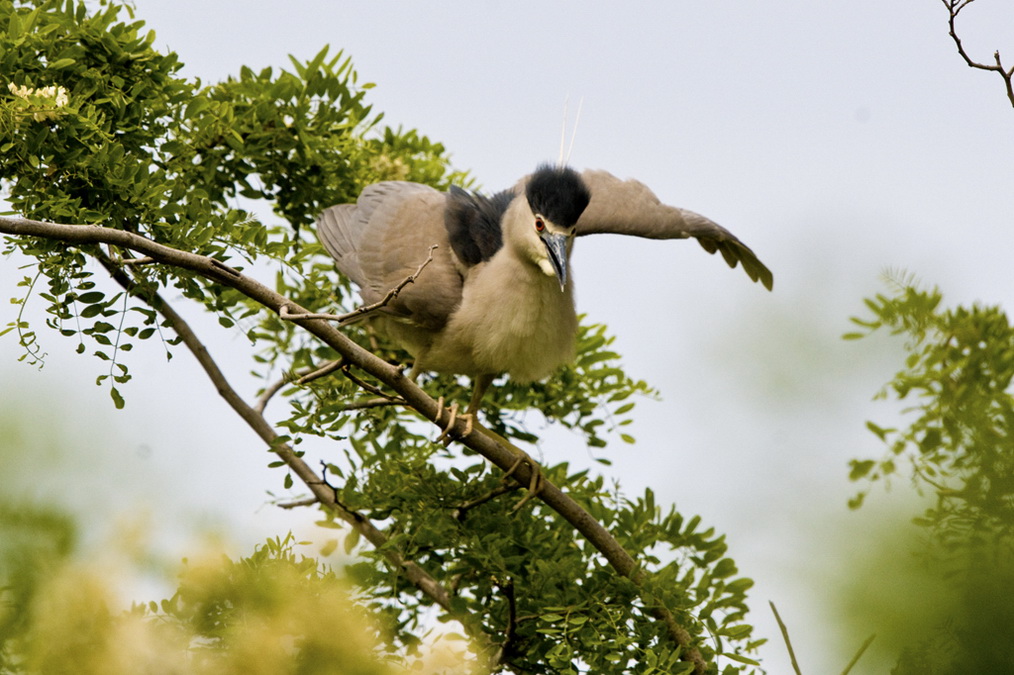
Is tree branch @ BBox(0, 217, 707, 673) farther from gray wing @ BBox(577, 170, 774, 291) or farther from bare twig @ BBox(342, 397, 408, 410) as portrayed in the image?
gray wing @ BBox(577, 170, 774, 291)

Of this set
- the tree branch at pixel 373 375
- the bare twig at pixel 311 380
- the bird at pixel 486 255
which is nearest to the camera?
the tree branch at pixel 373 375

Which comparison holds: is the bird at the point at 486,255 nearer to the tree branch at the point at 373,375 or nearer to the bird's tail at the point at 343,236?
the bird's tail at the point at 343,236

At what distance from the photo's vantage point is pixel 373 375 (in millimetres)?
2180

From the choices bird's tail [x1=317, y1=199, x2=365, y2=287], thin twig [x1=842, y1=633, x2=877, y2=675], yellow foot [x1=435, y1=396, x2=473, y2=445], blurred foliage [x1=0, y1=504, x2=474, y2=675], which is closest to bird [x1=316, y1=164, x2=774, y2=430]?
bird's tail [x1=317, y1=199, x2=365, y2=287]

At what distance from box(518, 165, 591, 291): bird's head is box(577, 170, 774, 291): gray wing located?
111 mm

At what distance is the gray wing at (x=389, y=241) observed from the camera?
3.00 m

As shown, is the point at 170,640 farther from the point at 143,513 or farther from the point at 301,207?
the point at 301,207

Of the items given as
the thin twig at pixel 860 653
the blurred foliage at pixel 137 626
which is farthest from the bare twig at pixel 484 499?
the thin twig at pixel 860 653

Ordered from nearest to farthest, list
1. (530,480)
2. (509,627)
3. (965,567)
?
(965,567), (509,627), (530,480)

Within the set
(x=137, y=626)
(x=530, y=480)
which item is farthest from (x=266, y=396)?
(x=137, y=626)

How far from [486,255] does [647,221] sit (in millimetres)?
463

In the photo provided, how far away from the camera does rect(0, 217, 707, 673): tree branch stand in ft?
6.40

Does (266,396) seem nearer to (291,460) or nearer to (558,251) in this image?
(291,460)

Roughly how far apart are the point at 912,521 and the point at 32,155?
6.43 feet
